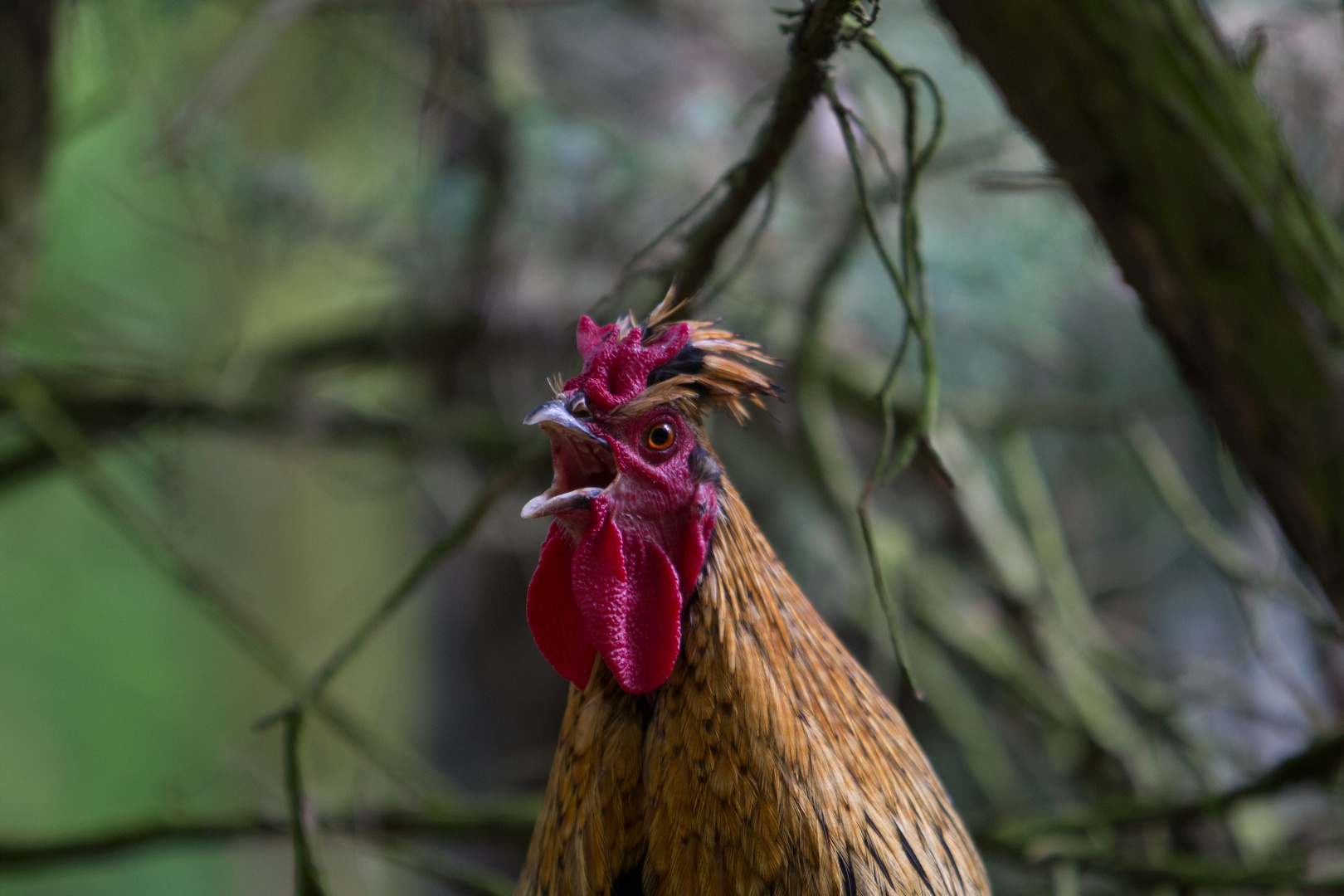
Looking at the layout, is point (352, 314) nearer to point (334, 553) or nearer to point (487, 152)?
point (487, 152)

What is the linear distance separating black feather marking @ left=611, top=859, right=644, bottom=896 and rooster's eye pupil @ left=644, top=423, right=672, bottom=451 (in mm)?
598

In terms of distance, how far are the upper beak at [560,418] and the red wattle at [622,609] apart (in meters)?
0.10

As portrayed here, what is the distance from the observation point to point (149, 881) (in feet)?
19.4

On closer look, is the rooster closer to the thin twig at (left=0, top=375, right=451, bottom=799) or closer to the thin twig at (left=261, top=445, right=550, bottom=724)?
the thin twig at (left=261, top=445, right=550, bottom=724)

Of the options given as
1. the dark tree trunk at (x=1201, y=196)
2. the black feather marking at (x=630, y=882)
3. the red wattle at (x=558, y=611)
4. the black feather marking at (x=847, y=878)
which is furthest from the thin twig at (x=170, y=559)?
the dark tree trunk at (x=1201, y=196)

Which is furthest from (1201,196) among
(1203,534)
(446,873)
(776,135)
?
(446,873)

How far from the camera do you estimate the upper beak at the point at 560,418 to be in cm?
129

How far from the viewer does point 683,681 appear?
1.38 m

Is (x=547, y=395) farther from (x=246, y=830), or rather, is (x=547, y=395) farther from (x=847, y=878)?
(x=847, y=878)

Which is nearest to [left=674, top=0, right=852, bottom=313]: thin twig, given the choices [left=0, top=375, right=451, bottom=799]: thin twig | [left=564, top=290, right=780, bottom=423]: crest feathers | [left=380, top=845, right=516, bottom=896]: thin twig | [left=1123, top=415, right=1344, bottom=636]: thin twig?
[left=564, top=290, right=780, bottom=423]: crest feathers

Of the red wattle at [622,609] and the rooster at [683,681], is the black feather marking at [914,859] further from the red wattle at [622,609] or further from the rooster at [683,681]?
the red wattle at [622,609]

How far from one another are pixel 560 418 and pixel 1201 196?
3.60ft

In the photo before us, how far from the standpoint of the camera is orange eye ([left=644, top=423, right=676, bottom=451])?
138cm

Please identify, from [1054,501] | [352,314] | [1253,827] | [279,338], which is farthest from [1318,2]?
[279,338]
